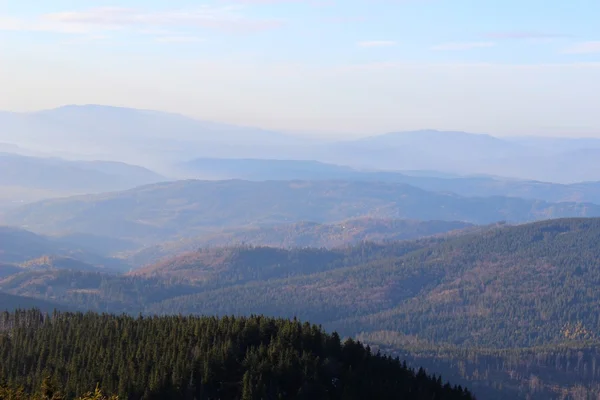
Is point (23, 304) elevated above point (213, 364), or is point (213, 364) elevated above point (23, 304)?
point (213, 364)

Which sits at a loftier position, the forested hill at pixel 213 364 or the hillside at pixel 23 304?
the forested hill at pixel 213 364

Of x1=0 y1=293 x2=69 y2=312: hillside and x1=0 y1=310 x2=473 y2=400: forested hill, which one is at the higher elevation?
x1=0 y1=310 x2=473 y2=400: forested hill

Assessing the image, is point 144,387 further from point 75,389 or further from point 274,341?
point 274,341

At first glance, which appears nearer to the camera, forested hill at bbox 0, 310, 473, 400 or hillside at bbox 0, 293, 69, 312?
forested hill at bbox 0, 310, 473, 400

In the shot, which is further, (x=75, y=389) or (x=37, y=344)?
(x=37, y=344)

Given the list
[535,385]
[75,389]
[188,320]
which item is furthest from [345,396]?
[535,385]

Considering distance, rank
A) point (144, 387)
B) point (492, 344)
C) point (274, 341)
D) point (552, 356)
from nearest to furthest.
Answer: point (144, 387) → point (274, 341) → point (552, 356) → point (492, 344)

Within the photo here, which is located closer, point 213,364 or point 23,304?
point 213,364

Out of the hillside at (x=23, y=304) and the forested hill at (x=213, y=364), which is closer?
the forested hill at (x=213, y=364)
